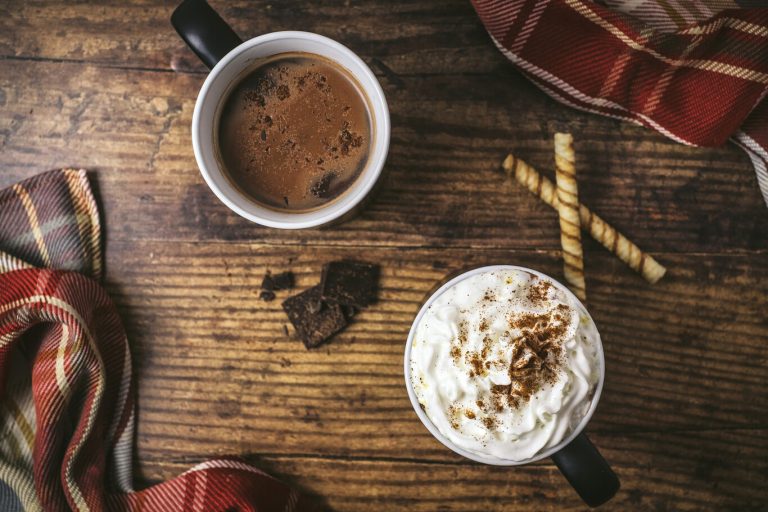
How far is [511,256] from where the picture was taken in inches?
45.2

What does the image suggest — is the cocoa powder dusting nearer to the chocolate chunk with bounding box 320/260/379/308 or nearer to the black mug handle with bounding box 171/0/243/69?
the chocolate chunk with bounding box 320/260/379/308

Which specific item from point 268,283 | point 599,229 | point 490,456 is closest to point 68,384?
point 268,283

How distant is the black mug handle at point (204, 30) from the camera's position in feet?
2.99

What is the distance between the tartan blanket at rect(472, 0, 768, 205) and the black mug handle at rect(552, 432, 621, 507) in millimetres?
629

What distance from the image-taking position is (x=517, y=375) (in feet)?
2.90

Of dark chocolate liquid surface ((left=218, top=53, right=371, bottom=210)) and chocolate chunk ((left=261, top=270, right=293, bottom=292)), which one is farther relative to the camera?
chocolate chunk ((left=261, top=270, right=293, bottom=292))

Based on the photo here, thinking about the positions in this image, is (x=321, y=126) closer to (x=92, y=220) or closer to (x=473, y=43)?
(x=473, y=43)

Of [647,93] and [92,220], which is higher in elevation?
[647,93]

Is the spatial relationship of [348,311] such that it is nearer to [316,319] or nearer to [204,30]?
[316,319]

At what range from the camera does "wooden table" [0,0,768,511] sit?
1.15 meters

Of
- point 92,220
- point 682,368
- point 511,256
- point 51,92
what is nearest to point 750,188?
point 682,368

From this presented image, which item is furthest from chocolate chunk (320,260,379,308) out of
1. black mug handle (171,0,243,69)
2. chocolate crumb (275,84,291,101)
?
black mug handle (171,0,243,69)

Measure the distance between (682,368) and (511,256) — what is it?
399 millimetres

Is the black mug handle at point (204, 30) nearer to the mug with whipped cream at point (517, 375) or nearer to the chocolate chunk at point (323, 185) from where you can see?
the chocolate chunk at point (323, 185)
